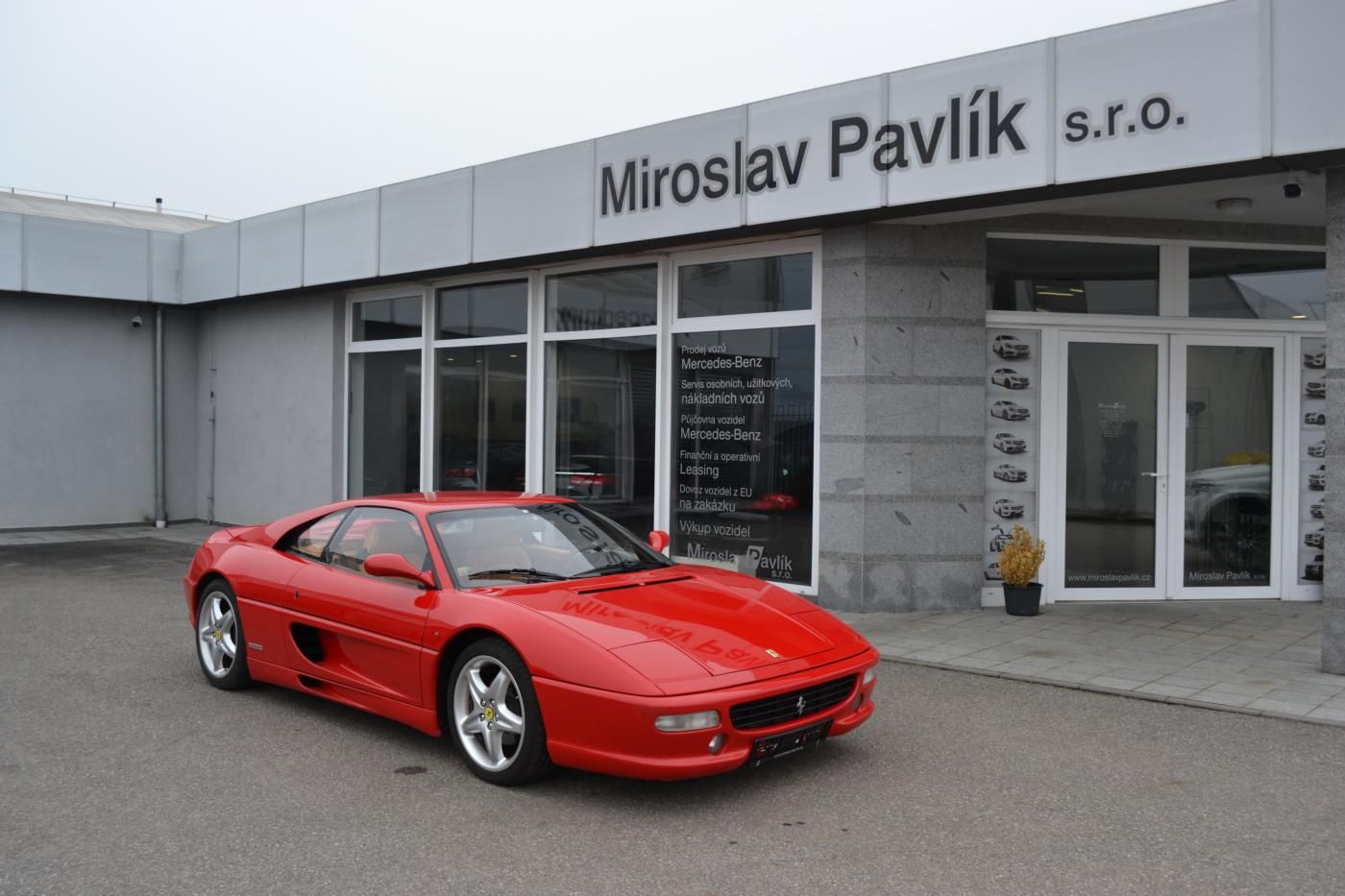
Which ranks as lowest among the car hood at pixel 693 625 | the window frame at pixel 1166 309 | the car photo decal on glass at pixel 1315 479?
the car hood at pixel 693 625

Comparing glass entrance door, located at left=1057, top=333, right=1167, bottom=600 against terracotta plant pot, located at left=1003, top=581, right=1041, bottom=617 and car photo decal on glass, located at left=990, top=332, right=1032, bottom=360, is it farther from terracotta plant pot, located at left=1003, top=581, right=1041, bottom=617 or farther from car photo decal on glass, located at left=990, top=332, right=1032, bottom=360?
terracotta plant pot, located at left=1003, top=581, right=1041, bottom=617

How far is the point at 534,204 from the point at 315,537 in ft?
20.1

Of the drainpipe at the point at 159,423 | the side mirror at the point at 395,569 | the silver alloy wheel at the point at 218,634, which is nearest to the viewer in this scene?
the side mirror at the point at 395,569

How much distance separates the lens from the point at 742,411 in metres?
10.5

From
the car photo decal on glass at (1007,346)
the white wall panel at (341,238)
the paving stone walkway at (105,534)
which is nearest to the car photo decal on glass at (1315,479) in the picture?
the car photo decal on glass at (1007,346)

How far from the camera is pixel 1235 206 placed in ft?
29.5

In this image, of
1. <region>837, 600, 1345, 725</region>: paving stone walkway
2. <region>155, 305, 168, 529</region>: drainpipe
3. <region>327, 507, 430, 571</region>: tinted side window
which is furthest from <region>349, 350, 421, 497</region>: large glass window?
<region>327, 507, 430, 571</region>: tinted side window

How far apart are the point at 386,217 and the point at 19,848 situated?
33.7 feet

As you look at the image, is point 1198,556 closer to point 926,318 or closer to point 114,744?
point 926,318

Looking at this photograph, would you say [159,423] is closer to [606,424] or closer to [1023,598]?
[606,424]

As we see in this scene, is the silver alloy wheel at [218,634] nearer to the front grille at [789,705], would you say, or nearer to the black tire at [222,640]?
the black tire at [222,640]

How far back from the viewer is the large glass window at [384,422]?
14125 millimetres

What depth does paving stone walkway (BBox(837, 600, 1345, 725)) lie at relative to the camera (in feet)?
21.7

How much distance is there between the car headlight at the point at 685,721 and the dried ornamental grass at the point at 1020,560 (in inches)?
219
